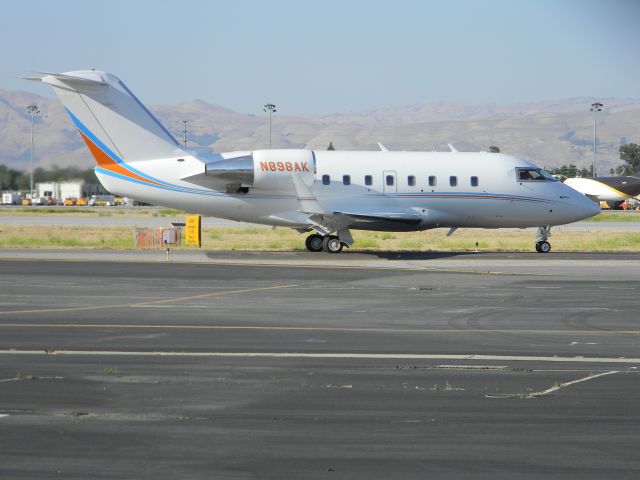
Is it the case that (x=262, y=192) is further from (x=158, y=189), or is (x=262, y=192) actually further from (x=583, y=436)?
(x=583, y=436)

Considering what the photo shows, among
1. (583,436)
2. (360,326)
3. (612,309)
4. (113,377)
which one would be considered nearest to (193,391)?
(113,377)

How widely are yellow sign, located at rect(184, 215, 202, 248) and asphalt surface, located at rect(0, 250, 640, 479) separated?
16350 mm

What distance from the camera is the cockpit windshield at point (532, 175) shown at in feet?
133

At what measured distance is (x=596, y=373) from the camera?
14.4 metres

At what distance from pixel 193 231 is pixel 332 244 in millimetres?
7811

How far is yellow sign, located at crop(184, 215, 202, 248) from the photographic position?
44147 millimetres

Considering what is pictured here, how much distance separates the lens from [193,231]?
1756 inches

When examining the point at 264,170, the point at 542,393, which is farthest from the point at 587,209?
the point at 542,393

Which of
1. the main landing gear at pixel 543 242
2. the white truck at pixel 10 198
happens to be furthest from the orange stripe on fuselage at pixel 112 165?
the white truck at pixel 10 198

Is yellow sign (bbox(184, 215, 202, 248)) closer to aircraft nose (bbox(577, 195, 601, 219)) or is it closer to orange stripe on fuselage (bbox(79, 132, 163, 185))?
orange stripe on fuselage (bbox(79, 132, 163, 185))

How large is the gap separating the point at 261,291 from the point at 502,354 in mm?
10704

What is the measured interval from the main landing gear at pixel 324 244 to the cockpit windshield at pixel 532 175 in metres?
7.28

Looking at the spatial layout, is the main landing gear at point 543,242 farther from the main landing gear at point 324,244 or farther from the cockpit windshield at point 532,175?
the main landing gear at point 324,244

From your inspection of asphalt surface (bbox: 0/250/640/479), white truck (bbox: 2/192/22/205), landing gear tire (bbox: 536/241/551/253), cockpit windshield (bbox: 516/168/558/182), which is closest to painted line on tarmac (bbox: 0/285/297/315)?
asphalt surface (bbox: 0/250/640/479)
